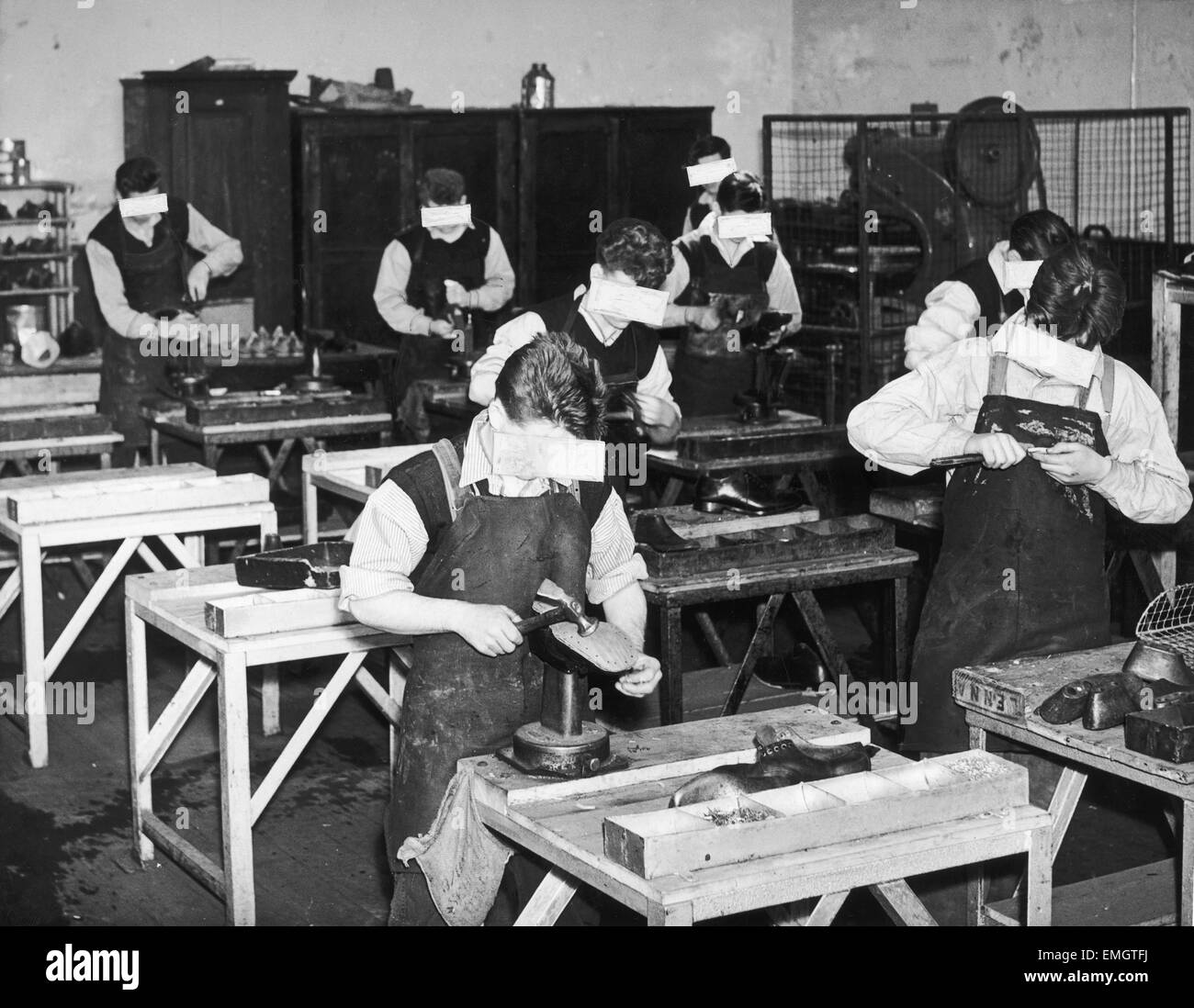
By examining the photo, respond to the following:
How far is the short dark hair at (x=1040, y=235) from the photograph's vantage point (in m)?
4.79

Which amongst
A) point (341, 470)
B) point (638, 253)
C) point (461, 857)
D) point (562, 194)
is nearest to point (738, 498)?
point (638, 253)

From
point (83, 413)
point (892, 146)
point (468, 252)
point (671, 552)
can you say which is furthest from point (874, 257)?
point (671, 552)

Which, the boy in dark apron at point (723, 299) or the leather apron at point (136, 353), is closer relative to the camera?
the boy in dark apron at point (723, 299)

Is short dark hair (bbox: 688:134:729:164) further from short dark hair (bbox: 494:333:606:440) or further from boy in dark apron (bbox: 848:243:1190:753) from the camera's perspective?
short dark hair (bbox: 494:333:606:440)

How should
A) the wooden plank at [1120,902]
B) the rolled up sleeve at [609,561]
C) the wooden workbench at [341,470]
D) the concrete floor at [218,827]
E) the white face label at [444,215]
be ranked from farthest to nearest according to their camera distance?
the white face label at [444,215] → the wooden workbench at [341,470] → the concrete floor at [218,827] → the wooden plank at [1120,902] → the rolled up sleeve at [609,561]

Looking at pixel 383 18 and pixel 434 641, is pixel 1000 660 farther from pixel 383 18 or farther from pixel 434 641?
pixel 383 18

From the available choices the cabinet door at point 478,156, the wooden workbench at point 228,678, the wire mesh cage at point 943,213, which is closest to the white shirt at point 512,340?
the wooden workbench at point 228,678

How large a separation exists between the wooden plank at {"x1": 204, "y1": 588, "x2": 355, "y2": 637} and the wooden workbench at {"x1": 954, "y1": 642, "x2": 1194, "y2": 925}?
4.77 ft

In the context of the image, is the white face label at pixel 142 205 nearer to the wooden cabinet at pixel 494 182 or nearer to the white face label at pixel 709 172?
the white face label at pixel 709 172

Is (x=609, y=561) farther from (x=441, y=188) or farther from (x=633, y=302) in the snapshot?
(x=441, y=188)

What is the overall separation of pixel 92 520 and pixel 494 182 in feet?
17.6

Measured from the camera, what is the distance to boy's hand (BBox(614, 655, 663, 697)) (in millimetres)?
3037

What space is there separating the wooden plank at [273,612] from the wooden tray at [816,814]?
1484 millimetres

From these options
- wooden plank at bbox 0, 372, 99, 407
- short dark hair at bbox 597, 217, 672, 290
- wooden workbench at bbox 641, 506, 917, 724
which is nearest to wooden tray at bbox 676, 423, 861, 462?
wooden workbench at bbox 641, 506, 917, 724
